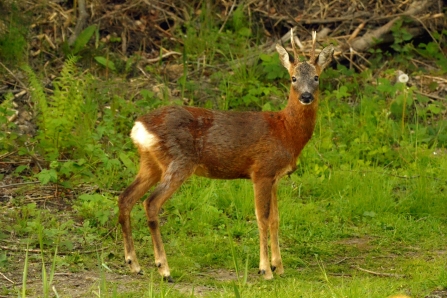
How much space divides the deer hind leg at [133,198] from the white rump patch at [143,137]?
0.39 feet

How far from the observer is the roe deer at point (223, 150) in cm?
682

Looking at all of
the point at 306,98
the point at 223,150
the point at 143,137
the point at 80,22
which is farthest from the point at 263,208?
the point at 80,22

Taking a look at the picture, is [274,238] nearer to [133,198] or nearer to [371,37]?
[133,198]

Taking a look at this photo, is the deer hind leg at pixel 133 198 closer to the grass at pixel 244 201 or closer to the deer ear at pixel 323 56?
the grass at pixel 244 201

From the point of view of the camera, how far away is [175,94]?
34.3 feet

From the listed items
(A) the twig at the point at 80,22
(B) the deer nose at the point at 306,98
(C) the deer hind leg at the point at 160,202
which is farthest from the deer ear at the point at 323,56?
(A) the twig at the point at 80,22

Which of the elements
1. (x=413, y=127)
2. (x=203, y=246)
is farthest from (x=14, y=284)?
(x=413, y=127)

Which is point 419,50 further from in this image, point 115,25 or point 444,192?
point 115,25

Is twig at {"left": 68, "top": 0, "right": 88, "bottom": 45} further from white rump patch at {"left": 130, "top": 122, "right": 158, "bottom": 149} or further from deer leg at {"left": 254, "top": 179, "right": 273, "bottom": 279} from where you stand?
deer leg at {"left": 254, "top": 179, "right": 273, "bottom": 279}

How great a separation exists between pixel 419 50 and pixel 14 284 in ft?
21.9

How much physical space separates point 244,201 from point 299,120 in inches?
54.1

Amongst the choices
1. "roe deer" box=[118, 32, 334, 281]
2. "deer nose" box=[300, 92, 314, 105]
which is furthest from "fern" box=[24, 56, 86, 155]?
"deer nose" box=[300, 92, 314, 105]

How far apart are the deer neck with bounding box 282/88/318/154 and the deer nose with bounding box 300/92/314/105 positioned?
0.09 m

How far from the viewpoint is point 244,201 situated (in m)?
8.33
